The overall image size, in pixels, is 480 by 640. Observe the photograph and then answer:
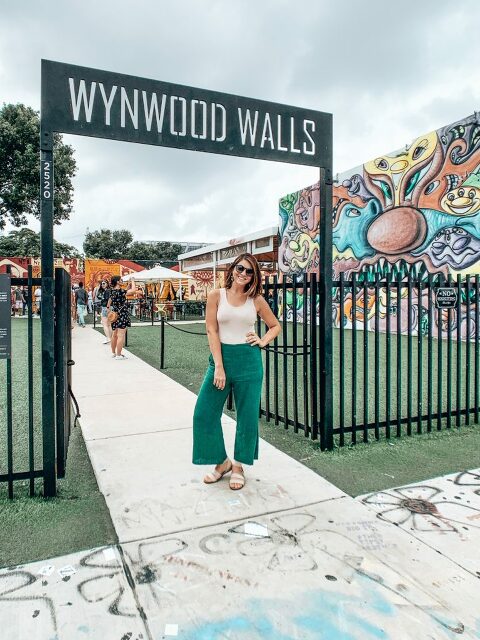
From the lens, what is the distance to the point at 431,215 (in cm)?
1291

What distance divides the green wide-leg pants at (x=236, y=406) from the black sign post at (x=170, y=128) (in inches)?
41.9

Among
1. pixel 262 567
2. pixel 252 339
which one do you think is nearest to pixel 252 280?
pixel 252 339

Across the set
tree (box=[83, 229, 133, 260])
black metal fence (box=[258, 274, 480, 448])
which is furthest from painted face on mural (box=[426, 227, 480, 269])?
tree (box=[83, 229, 133, 260])

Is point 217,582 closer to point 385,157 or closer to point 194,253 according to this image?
point 385,157

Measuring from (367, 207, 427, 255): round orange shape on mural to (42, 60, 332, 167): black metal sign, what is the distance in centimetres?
1015

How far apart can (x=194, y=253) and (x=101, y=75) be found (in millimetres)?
31384

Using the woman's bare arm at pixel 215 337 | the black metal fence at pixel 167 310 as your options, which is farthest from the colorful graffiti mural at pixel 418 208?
the black metal fence at pixel 167 310

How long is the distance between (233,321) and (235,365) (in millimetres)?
342

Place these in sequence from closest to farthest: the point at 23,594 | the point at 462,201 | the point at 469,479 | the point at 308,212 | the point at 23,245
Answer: the point at 23,594, the point at 469,479, the point at 462,201, the point at 308,212, the point at 23,245

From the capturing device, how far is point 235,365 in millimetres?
3496

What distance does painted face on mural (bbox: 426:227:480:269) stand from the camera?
38.9 ft

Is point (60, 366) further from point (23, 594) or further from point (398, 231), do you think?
point (398, 231)

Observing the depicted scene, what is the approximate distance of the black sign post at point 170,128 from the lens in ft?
10.6

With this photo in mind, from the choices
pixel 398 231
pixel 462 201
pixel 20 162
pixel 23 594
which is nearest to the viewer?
pixel 23 594
